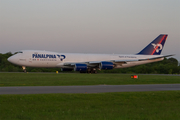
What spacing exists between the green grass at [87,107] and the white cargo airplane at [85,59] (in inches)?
1148

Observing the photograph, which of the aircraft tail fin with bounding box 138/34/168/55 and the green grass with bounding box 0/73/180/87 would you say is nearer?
the green grass with bounding box 0/73/180/87

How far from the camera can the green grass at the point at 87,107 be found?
897cm

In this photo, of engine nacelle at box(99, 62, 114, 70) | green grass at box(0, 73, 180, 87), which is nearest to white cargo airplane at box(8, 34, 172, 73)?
engine nacelle at box(99, 62, 114, 70)

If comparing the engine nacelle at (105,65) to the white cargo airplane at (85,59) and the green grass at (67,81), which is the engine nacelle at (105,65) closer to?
the white cargo airplane at (85,59)

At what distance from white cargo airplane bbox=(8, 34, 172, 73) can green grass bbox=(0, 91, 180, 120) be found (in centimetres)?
2916

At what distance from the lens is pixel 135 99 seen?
42.9ft

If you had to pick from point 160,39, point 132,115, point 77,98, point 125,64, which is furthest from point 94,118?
point 160,39

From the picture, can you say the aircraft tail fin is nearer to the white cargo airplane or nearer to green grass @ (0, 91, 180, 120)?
the white cargo airplane

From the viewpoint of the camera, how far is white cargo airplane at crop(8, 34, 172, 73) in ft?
136

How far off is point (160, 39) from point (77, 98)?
135 feet

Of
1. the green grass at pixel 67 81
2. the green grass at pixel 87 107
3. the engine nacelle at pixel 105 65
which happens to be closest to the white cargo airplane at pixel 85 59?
the engine nacelle at pixel 105 65

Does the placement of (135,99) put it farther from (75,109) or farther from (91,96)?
(75,109)

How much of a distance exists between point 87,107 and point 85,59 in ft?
116

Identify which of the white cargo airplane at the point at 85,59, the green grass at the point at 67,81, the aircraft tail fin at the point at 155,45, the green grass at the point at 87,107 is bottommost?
the green grass at the point at 67,81
